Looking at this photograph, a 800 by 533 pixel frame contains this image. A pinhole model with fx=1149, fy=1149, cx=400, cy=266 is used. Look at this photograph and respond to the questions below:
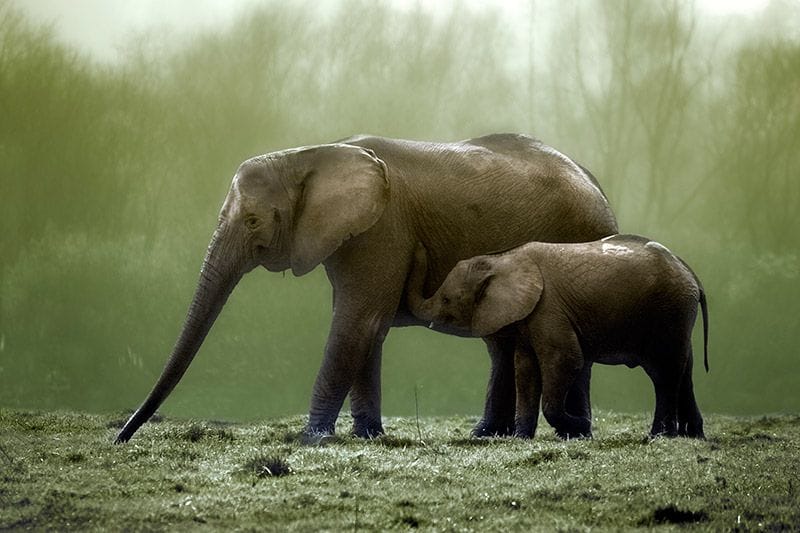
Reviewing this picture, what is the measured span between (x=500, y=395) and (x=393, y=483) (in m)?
2.97

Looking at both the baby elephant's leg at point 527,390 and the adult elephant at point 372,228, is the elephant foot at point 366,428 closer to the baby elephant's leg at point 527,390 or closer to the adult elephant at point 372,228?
the adult elephant at point 372,228

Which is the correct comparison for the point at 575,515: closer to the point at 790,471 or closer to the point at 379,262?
the point at 790,471

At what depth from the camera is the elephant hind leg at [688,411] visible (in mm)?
9328

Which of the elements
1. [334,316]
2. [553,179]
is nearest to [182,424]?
[334,316]

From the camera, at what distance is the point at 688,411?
9398mm

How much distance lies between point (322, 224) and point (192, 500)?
126 inches

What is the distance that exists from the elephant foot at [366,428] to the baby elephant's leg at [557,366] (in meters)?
1.59

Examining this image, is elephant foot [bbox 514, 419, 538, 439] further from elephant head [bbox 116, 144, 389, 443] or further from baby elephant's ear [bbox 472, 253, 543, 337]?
elephant head [bbox 116, 144, 389, 443]

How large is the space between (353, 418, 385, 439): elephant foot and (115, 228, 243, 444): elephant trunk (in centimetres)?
155

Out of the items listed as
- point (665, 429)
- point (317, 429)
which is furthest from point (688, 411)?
point (317, 429)

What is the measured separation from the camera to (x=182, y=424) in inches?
423

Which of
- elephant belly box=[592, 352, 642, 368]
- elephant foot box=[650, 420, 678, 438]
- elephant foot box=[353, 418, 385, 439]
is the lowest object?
elephant foot box=[353, 418, 385, 439]

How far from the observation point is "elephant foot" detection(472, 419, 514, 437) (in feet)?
31.5

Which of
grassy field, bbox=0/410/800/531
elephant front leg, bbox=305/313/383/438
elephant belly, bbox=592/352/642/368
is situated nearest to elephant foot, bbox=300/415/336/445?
elephant front leg, bbox=305/313/383/438
